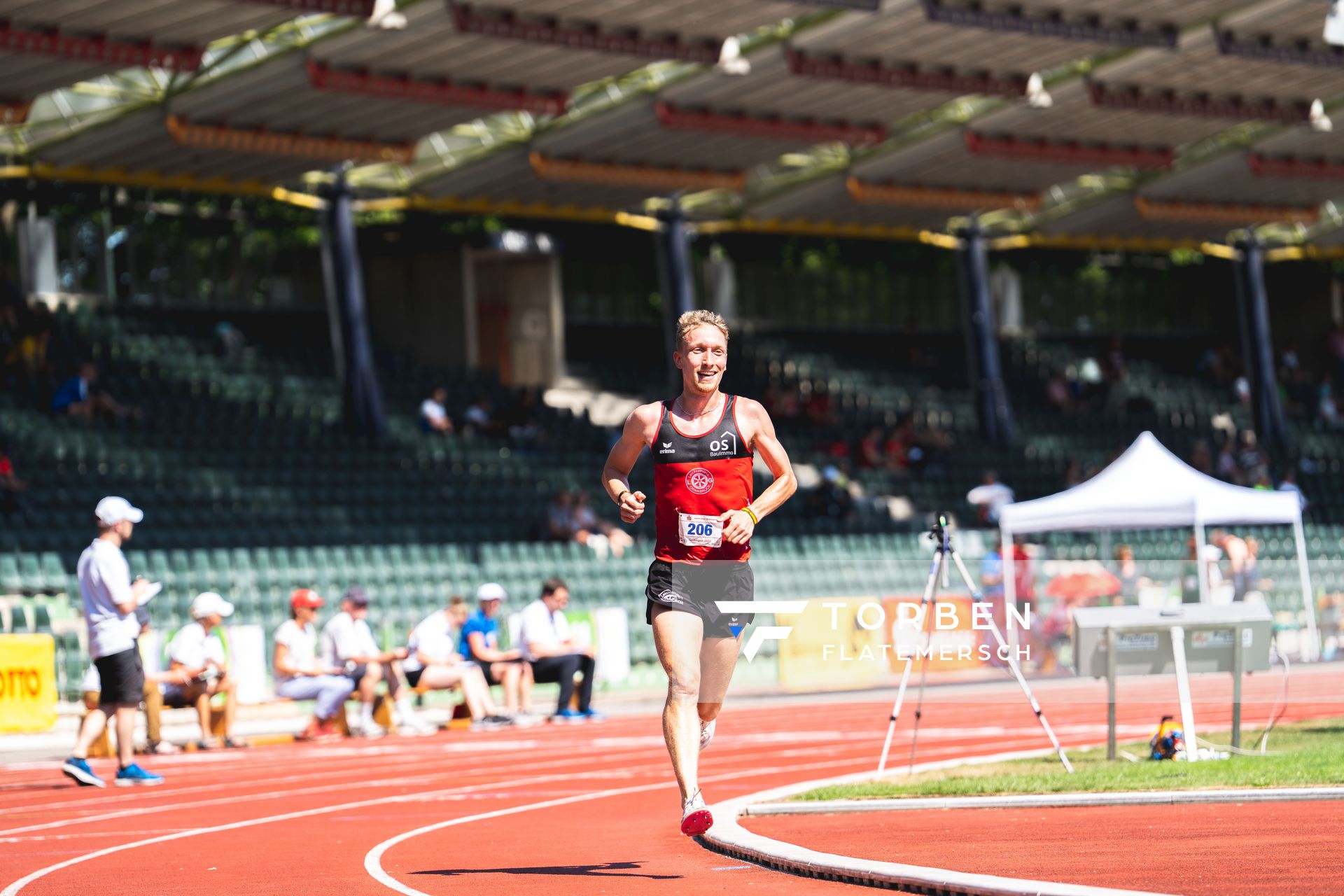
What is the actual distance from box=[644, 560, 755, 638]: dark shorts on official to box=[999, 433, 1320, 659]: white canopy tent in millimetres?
15268

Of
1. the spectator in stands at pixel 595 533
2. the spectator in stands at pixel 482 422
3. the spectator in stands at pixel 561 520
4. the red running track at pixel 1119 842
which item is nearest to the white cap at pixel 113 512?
the red running track at pixel 1119 842

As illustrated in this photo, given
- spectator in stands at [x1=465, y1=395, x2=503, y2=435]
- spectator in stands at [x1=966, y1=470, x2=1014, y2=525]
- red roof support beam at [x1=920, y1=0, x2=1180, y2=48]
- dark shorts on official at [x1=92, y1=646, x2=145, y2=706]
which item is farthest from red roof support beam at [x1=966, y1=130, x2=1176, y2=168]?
dark shorts on official at [x1=92, y1=646, x2=145, y2=706]

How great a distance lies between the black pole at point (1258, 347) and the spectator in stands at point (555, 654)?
25.1 m

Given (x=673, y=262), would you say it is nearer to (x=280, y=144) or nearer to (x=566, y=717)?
(x=280, y=144)

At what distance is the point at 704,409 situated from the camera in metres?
8.39

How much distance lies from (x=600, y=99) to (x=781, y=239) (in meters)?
14.6

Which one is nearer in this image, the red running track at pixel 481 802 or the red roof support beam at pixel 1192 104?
the red running track at pixel 481 802

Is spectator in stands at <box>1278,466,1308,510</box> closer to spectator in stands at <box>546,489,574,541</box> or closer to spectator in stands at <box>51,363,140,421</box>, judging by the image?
spectator in stands at <box>546,489,574,541</box>

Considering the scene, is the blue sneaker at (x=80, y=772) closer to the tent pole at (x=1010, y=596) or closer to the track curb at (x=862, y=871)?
the track curb at (x=862, y=871)

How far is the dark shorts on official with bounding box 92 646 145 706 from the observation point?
13.3m

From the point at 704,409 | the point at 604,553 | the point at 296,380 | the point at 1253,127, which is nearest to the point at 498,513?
the point at 604,553

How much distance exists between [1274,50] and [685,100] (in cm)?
859

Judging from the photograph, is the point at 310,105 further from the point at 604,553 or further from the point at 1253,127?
the point at 1253,127

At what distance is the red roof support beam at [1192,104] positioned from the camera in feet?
106
